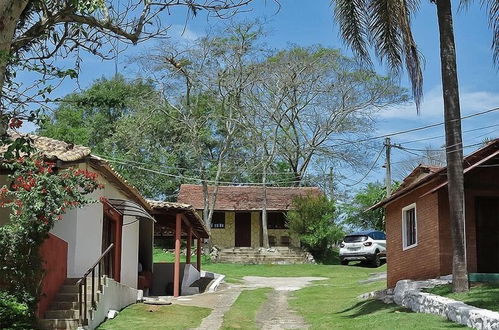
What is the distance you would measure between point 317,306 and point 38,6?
12996 mm

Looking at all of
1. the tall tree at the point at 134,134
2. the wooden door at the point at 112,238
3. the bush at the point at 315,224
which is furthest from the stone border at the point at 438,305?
the tall tree at the point at 134,134

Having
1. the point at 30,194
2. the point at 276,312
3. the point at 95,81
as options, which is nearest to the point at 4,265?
the point at 30,194

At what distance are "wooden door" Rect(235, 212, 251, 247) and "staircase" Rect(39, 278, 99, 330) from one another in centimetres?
3273

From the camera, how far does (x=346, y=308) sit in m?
18.1

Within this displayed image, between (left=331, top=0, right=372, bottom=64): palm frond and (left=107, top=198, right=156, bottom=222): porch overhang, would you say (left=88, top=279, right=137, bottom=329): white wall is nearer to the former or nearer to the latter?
(left=107, top=198, right=156, bottom=222): porch overhang

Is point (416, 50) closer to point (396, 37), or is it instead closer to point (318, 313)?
point (396, 37)

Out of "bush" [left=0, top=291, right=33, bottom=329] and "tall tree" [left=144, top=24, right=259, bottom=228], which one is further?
"tall tree" [left=144, top=24, right=259, bottom=228]

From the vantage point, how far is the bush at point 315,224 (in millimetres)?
40750

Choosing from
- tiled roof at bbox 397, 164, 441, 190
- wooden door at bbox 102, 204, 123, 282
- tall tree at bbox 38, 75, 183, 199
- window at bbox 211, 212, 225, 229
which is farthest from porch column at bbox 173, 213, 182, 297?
window at bbox 211, 212, 225, 229

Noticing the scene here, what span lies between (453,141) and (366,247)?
828 inches

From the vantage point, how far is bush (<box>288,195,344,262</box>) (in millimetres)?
40750

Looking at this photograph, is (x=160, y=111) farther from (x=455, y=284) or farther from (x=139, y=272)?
(x=455, y=284)

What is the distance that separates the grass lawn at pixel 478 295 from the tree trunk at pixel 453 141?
0.34 m

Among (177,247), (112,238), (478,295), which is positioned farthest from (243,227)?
(478,295)
